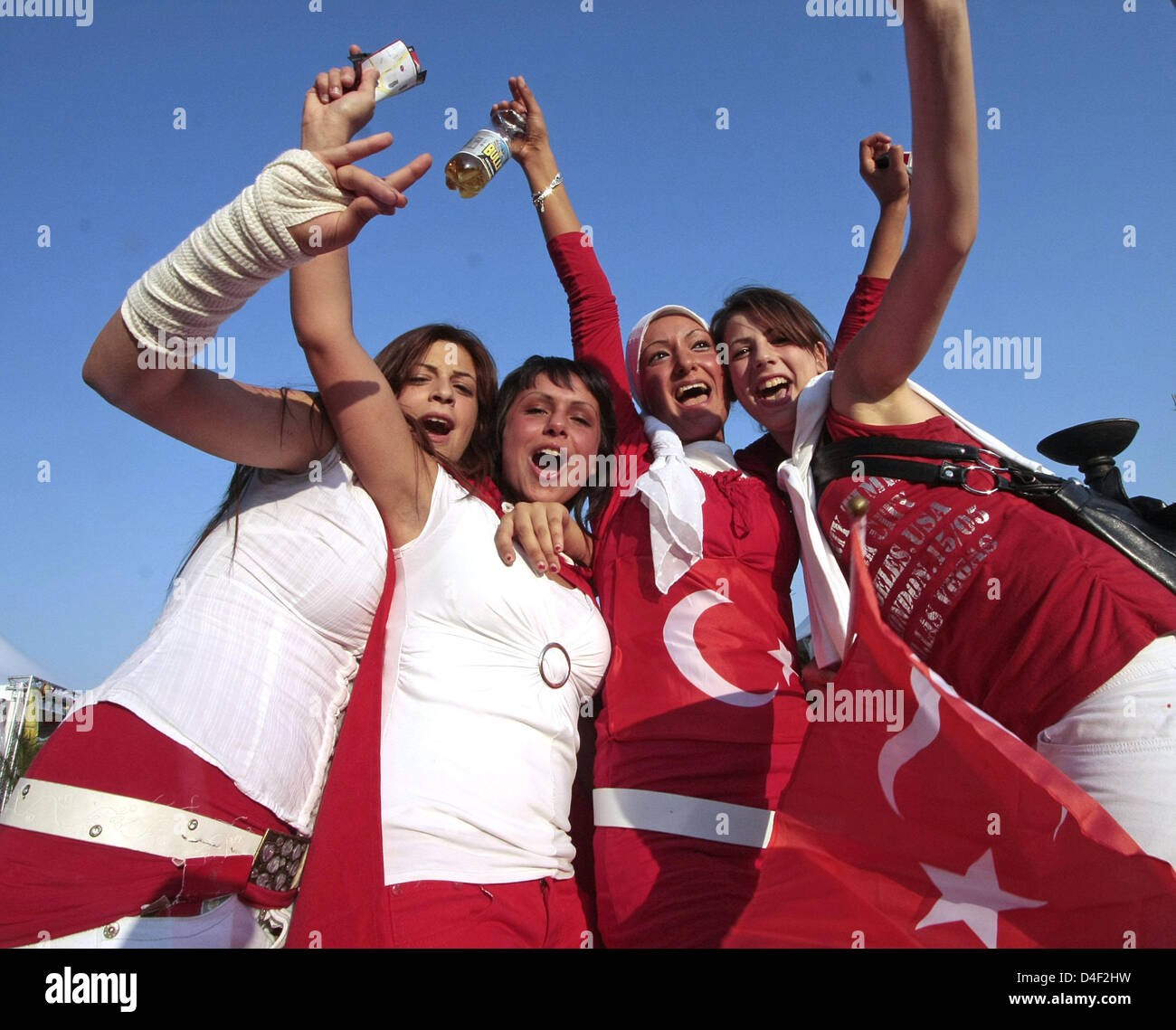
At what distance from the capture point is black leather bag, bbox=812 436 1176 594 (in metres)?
1.92

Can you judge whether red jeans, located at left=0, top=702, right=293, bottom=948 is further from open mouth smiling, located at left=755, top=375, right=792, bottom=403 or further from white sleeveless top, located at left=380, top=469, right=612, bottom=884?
open mouth smiling, located at left=755, top=375, right=792, bottom=403

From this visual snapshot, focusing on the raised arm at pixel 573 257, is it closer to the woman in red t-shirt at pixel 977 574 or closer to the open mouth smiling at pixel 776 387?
the open mouth smiling at pixel 776 387

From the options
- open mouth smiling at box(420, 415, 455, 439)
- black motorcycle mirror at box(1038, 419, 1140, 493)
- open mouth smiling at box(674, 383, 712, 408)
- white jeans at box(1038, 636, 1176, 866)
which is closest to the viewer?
white jeans at box(1038, 636, 1176, 866)

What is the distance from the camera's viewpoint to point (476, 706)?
2.07 metres

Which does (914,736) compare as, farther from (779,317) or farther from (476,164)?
(476,164)

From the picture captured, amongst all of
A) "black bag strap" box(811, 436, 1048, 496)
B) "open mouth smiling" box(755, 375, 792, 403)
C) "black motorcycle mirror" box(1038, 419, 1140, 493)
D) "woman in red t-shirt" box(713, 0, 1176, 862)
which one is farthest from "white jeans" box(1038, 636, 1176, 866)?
"open mouth smiling" box(755, 375, 792, 403)

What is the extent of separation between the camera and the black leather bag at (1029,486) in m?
1.92

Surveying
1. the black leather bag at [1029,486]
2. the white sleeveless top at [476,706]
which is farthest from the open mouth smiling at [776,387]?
the white sleeveless top at [476,706]

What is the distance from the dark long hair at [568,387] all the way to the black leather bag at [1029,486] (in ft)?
3.01

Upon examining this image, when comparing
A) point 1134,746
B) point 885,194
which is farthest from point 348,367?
point 885,194

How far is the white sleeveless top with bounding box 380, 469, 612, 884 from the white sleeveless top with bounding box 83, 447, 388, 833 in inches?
6.2

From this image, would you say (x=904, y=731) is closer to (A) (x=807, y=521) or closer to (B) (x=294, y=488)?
(A) (x=807, y=521)

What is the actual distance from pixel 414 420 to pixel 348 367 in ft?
1.52

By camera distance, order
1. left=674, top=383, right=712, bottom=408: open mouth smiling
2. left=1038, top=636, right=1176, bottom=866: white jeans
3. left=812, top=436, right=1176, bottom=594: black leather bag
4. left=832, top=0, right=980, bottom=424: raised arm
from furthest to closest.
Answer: left=674, top=383, right=712, bottom=408: open mouth smiling
left=812, top=436, right=1176, bottom=594: black leather bag
left=832, top=0, right=980, bottom=424: raised arm
left=1038, top=636, right=1176, bottom=866: white jeans
